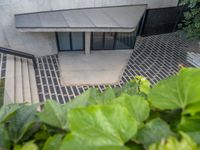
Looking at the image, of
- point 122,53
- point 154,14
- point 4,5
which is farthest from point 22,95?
point 154,14

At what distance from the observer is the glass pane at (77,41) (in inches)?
Answer: 391

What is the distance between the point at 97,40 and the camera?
10.4m

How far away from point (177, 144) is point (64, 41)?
32.1 feet

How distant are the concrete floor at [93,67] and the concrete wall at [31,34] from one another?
0.94m

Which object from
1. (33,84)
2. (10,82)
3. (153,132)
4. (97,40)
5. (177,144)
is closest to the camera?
(177,144)

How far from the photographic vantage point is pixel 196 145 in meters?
0.67

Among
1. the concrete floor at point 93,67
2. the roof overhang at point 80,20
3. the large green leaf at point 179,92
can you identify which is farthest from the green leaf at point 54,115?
the roof overhang at point 80,20

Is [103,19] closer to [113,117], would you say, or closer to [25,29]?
[25,29]

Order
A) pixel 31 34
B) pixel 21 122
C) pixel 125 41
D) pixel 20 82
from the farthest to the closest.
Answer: pixel 125 41 < pixel 31 34 < pixel 20 82 < pixel 21 122

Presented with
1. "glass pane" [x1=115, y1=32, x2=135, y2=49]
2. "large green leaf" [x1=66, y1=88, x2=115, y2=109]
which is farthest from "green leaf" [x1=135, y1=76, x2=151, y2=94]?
"glass pane" [x1=115, y1=32, x2=135, y2=49]

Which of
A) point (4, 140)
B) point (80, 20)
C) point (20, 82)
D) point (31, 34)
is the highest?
point (4, 140)

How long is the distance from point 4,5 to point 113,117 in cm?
877

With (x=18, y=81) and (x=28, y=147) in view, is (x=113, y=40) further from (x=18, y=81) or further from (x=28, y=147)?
(x=28, y=147)

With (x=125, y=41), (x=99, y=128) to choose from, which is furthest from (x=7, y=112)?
(x=125, y=41)
